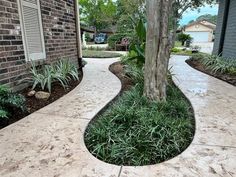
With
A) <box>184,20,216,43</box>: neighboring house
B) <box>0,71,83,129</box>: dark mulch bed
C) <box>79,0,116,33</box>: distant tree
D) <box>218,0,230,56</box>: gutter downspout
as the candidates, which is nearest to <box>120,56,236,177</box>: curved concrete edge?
<box>0,71,83,129</box>: dark mulch bed

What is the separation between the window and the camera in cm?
397

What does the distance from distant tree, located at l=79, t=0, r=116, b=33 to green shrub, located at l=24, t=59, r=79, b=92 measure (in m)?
25.7

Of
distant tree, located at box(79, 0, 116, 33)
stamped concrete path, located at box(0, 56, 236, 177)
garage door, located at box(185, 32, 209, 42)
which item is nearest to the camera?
stamped concrete path, located at box(0, 56, 236, 177)

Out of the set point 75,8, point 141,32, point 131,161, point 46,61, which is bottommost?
point 131,161

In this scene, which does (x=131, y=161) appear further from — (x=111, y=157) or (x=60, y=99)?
(x=60, y=99)

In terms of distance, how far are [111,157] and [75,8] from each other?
527cm

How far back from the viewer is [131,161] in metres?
2.18

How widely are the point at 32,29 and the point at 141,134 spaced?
125 inches

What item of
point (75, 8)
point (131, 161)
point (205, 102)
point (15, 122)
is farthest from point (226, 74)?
point (15, 122)

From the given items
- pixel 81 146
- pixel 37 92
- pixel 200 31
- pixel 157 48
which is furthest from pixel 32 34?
pixel 200 31

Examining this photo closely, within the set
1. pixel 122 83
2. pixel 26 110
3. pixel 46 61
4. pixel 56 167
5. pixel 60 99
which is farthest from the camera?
pixel 122 83

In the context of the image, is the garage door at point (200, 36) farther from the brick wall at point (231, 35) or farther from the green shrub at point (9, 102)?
the green shrub at point (9, 102)

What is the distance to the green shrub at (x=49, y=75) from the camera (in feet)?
13.6

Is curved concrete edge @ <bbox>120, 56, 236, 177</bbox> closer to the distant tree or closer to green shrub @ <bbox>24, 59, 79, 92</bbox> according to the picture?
green shrub @ <bbox>24, 59, 79, 92</bbox>
